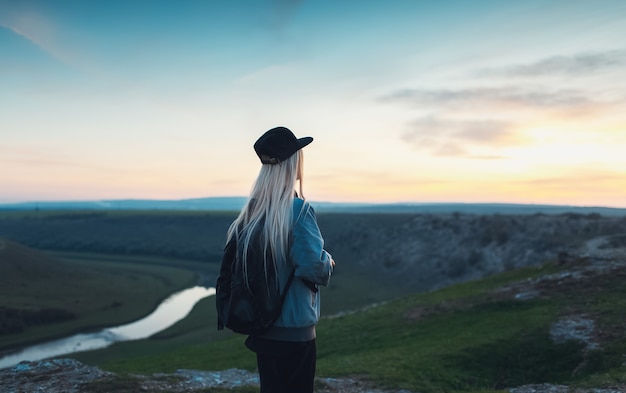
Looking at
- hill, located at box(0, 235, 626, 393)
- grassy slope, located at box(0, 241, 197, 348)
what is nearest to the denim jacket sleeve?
hill, located at box(0, 235, 626, 393)

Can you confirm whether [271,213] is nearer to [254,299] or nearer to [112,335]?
[254,299]

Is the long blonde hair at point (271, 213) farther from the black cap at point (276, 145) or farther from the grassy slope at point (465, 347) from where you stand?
the grassy slope at point (465, 347)

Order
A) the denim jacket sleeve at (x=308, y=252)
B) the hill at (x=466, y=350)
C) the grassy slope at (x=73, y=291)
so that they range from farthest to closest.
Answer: the grassy slope at (x=73, y=291) < the hill at (x=466, y=350) < the denim jacket sleeve at (x=308, y=252)

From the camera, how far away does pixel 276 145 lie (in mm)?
5219

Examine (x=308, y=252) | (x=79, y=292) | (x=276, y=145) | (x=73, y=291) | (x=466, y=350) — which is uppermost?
(x=276, y=145)

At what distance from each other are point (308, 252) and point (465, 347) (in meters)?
14.6

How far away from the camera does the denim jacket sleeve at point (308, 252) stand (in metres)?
4.86

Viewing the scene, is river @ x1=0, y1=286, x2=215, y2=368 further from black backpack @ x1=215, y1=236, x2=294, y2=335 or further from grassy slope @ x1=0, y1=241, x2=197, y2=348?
black backpack @ x1=215, y1=236, x2=294, y2=335

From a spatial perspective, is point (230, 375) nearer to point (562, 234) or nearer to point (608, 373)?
point (608, 373)

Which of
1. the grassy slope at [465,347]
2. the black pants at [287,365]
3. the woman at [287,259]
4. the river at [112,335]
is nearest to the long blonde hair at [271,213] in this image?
the woman at [287,259]

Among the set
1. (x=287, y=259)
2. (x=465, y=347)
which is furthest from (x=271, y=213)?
(x=465, y=347)

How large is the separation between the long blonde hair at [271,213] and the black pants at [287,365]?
828 mm

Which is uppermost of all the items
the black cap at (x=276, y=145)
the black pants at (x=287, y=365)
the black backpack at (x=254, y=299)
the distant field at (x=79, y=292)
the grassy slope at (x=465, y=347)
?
the black cap at (x=276, y=145)

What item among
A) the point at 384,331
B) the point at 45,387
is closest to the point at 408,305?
the point at 384,331
